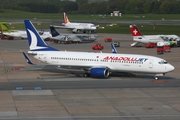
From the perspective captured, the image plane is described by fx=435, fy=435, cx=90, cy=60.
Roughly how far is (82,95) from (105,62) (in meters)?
12.1

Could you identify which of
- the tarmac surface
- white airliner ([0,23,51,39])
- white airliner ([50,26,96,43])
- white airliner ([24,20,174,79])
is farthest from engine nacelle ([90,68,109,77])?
white airliner ([0,23,51,39])

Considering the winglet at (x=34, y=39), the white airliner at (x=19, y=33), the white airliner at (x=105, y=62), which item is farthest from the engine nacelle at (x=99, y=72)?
the white airliner at (x=19, y=33)

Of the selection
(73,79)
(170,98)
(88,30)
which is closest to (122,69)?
(73,79)

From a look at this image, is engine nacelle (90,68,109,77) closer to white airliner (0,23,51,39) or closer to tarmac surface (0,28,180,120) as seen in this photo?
tarmac surface (0,28,180,120)

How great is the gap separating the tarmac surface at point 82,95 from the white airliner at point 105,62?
124 cm

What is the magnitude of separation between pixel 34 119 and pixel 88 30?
109 meters

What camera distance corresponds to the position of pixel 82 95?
144ft

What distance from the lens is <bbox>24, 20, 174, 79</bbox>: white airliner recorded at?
174 feet

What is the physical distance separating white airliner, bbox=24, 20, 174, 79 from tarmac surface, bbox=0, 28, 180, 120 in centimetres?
124

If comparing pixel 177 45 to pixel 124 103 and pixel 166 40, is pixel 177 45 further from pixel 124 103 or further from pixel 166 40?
pixel 124 103

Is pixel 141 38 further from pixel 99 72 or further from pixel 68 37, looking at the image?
pixel 99 72

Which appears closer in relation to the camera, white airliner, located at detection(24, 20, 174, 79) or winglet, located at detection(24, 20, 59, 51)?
white airliner, located at detection(24, 20, 174, 79)

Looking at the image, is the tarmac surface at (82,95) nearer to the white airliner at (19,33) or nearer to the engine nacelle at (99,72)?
the engine nacelle at (99,72)

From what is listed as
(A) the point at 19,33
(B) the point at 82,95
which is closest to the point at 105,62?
(B) the point at 82,95
